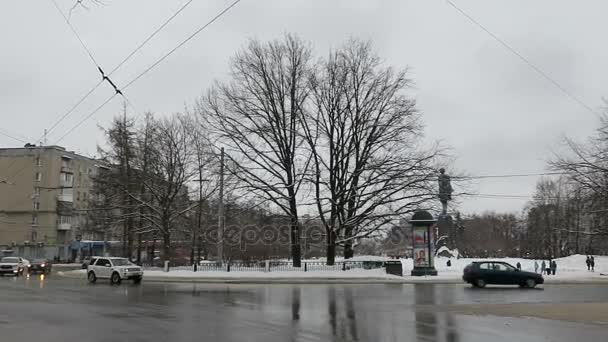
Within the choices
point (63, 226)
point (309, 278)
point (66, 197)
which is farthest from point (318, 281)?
point (66, 197)

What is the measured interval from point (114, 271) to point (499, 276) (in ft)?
74.6

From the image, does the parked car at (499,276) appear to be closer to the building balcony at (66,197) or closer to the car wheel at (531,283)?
the car wheel at (531,283)

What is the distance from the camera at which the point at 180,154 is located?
46.5 metres

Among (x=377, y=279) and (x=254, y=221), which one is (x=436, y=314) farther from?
(x=254, y=221)

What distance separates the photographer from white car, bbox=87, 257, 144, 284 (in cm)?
3391

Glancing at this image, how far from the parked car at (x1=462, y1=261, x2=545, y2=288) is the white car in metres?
19.8

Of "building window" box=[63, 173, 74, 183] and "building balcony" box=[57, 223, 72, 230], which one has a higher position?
"building window" box=[63, 173, 74, 183]

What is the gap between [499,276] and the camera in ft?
95.4

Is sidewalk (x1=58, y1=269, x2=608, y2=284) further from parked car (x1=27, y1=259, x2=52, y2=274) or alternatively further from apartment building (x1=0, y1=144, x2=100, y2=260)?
apartment building (x1=0, y1=144, x2=100, y2=260)

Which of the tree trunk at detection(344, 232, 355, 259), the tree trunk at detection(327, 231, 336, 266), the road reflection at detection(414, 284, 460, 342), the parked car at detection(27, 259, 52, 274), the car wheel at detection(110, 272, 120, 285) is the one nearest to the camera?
the road reflection at detection(414, 284, 460, 342)

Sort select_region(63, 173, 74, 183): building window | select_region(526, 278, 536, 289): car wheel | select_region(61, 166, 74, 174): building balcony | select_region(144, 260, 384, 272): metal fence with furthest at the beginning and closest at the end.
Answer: select_region(63, 173, 74, 183): building window < select_region(61, 166, 74, 174): building balcony < select_region(144, 260, 384, 272): metal fence < select_region(526, 278, 536, 289): car wheel

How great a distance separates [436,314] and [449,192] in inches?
1019

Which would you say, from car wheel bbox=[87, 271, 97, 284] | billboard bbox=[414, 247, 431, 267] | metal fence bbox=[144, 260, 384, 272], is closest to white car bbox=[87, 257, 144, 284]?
car wheel bbox=[87, 271, 97, 284]

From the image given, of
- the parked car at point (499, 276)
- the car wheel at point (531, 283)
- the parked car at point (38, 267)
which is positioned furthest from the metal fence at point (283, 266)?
the parked car at point (38, 267)
